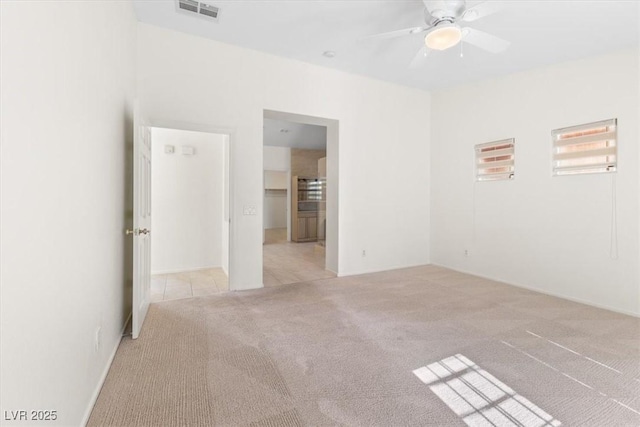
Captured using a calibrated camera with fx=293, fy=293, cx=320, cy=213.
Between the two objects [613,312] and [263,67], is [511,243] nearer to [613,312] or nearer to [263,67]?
[613,312]

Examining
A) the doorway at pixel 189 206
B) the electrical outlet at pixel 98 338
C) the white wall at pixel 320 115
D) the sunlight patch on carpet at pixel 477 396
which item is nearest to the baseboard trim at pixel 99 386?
the electrical outlet at pixel 98 338

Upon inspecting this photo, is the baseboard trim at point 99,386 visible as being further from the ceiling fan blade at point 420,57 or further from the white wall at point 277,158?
the white wall at point 277,158

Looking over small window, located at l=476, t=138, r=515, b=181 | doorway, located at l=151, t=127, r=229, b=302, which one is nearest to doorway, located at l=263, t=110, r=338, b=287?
doorway, located at l=151, t=127, r=229, b=302

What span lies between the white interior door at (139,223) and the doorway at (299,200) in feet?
6.92

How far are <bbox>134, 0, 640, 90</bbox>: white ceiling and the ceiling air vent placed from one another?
0.07 meters

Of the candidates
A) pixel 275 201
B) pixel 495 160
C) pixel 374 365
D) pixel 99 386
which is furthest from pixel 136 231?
pixel 275 201

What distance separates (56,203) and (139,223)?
1402 millimetres

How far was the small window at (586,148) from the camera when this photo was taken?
135 inches

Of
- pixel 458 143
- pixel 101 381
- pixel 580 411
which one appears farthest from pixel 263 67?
pixel 580 411

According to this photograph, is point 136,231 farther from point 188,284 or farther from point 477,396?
point 477,396

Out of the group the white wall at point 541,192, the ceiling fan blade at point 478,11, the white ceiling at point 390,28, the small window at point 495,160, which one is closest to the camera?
the ceiling fan blade at point 478,11

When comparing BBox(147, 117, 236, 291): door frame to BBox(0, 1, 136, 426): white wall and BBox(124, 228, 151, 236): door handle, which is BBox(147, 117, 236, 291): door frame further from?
BBox(0, 1, 136, 426): white wall

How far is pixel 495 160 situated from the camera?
14.9ft

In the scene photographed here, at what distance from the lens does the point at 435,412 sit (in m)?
1.70
